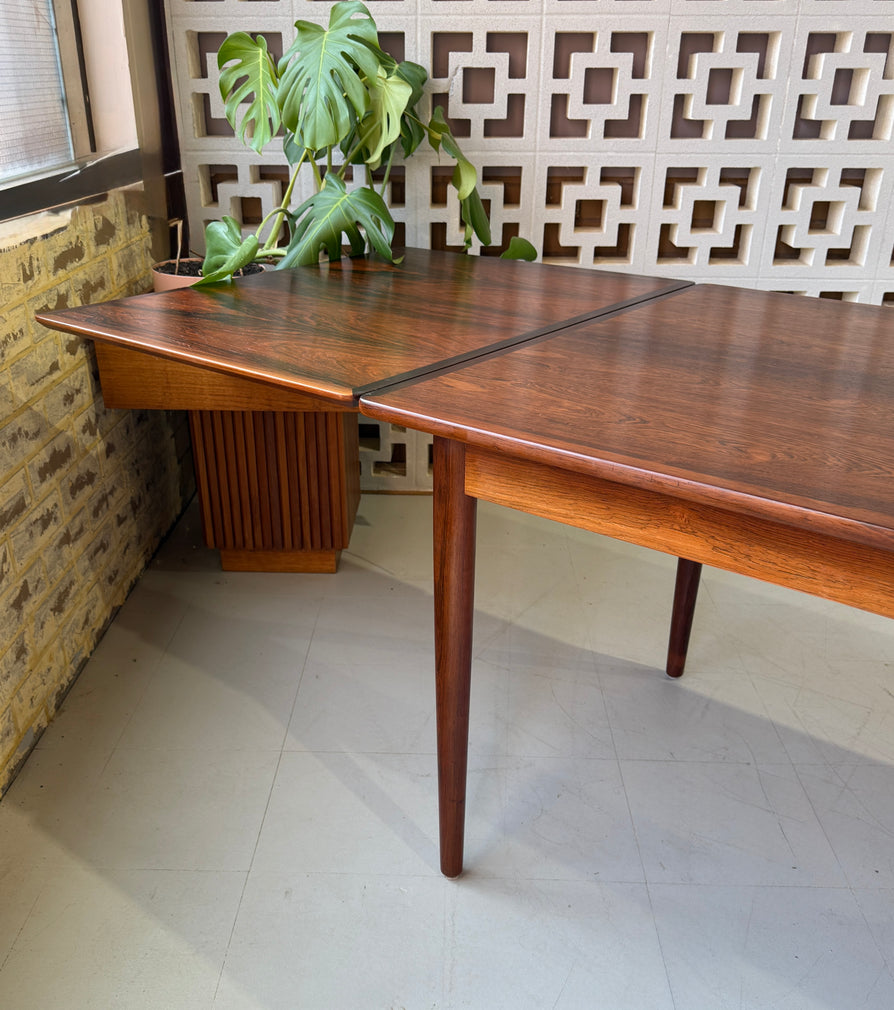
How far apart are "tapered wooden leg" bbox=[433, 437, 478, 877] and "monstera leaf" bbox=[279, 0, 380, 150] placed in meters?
1.09

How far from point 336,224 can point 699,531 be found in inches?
50.3

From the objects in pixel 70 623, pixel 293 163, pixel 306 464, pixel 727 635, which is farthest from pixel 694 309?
pixel 70 623

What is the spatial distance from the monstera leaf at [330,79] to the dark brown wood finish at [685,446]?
851 mm

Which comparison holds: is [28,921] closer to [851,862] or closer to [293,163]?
[851,862]

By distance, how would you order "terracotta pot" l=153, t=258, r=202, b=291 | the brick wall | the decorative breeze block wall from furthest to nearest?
1. the decorative breeze block wall
2. "terracotta pot" l=153, t=258, r=202, b=291
3. the brick wall

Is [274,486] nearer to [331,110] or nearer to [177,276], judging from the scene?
[177,276]

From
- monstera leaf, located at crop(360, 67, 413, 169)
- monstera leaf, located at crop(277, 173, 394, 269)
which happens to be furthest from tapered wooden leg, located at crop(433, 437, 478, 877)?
monstera leaf, located at crop(360, 67, 413, 169)

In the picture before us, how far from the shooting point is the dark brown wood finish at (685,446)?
0.82 metres

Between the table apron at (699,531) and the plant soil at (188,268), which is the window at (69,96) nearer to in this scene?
the plant soil at (188,268)

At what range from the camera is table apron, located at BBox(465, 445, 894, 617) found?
2.69 ft

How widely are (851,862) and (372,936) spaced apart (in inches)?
31.3

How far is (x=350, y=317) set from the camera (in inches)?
55.9

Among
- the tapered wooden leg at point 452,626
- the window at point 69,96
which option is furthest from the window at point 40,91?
the tapered wooden leg at point 452,626

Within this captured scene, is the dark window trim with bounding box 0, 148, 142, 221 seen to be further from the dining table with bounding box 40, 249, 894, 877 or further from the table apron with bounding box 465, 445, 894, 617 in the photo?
the table apron with bounding box 465, 445, 894, 617
